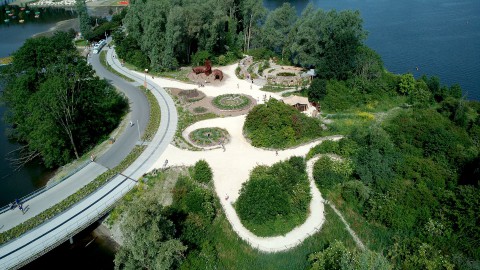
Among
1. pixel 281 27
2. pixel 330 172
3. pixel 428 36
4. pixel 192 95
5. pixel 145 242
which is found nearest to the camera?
pixel 145 242

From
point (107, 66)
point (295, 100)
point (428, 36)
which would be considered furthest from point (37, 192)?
point (428, 36)

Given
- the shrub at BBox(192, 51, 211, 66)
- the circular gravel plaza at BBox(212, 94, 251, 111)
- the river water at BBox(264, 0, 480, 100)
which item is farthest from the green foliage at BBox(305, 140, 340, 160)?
the river water at BBox(264, 0, 480, 100)

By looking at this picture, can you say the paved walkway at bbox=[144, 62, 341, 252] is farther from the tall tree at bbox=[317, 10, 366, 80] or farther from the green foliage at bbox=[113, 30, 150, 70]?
the green foliage at bbox=[113, 30, 150, 70]

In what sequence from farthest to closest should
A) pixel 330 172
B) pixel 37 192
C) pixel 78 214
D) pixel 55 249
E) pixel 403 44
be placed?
1. pixel 403 44
2. pixel 330 172
3. pixel 37 192
4. pixel 78 214
5. pixel 55 249

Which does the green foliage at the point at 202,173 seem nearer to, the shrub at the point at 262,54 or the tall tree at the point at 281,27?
the shrub at the point at 262,54

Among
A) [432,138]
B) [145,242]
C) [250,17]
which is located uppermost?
[250,17]

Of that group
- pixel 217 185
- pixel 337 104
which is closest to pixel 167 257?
pixel 217 185

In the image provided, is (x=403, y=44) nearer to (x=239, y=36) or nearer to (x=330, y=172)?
(x=239, y=36)

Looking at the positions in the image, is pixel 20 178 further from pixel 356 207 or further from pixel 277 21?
pixel 277 21
